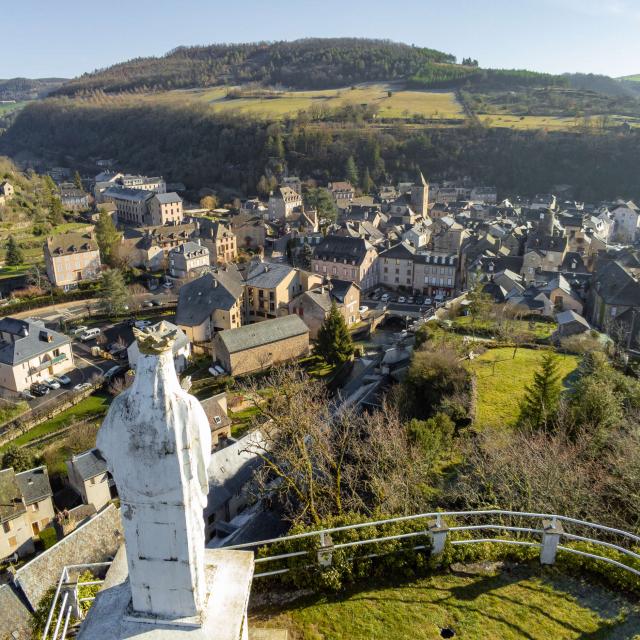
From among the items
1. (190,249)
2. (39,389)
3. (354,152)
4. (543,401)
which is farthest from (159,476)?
(354,152)

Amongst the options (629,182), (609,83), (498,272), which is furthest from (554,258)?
(609,83)

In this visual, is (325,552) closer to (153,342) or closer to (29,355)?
(153,342)

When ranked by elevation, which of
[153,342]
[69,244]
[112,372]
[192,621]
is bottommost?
[112,372]

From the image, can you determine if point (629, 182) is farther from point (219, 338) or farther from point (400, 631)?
point (400, 631)

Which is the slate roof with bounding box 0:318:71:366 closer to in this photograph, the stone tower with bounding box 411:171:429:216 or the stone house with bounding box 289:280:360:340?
the stone house with bounding box 289:280:360:340

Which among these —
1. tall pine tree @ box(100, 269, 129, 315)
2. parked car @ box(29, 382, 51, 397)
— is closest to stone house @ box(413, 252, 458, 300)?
tall pine tree @ box(100, 269, 129, 315)

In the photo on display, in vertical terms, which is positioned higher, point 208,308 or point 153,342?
point 153,342
